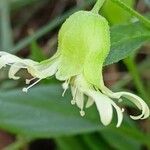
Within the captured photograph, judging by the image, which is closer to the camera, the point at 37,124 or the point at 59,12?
the point at 37,124

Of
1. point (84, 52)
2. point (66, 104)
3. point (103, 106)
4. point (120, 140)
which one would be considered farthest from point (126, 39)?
point (120, 140)

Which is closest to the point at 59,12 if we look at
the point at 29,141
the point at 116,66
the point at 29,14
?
the point at 29,14

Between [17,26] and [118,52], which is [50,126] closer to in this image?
[118,52]

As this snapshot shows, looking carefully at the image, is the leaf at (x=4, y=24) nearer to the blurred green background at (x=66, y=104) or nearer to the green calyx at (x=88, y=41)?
the blurred green background at (x=66, y=104)

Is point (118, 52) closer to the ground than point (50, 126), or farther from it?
farther from it

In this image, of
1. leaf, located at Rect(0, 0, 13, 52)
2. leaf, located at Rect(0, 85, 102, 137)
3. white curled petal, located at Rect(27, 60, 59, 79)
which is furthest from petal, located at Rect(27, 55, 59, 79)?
leaf, located at Rect(0, 0, 13, 52)

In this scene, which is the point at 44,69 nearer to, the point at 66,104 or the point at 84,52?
the point at 84,52
